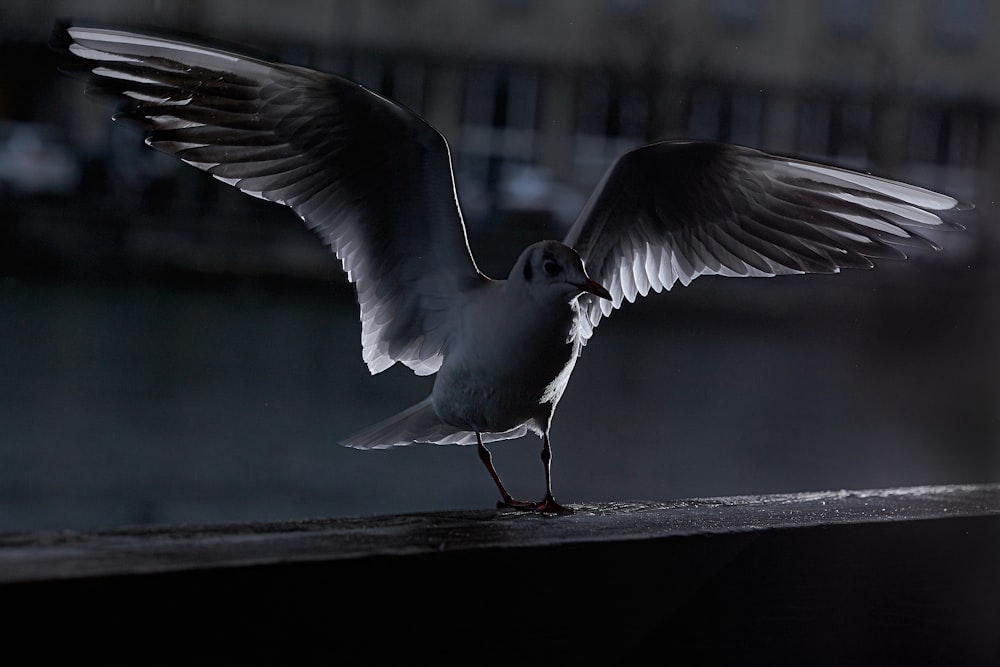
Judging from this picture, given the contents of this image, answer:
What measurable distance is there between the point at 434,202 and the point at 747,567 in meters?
0.77

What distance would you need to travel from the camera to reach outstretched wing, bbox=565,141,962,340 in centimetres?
166

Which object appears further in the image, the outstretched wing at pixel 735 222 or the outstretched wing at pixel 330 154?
the outstretched wing at pixel 735 222

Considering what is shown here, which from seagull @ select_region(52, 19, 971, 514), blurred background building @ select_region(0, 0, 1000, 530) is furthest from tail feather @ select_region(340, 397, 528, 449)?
blurred background building @ select_region(0, 0, 1000, 530)

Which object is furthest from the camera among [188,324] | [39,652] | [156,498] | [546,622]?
[188,324]

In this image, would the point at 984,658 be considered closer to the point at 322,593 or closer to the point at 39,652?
the point at 322,593

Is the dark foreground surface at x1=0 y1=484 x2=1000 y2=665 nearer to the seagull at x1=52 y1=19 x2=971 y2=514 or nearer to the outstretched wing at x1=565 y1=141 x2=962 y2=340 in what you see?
the seagull at x1=52 y1=19 x2=971 y2=514

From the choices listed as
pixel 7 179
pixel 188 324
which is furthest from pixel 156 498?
pixel 7 179

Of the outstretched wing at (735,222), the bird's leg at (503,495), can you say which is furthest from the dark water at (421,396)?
the outstretched wing at (735,222)

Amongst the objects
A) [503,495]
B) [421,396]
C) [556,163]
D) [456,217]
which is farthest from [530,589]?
[556,163]

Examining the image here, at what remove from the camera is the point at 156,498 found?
6059 millimetres

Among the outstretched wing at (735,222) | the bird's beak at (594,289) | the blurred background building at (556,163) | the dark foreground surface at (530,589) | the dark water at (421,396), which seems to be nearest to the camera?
the dark foreground surface at (530,589)

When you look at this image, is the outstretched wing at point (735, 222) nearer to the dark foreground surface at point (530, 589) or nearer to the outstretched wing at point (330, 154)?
the outstretched wing at point (330, 154)

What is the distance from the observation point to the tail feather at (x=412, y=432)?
1.71 metres

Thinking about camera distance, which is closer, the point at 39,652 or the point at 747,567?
the point at 39,652
